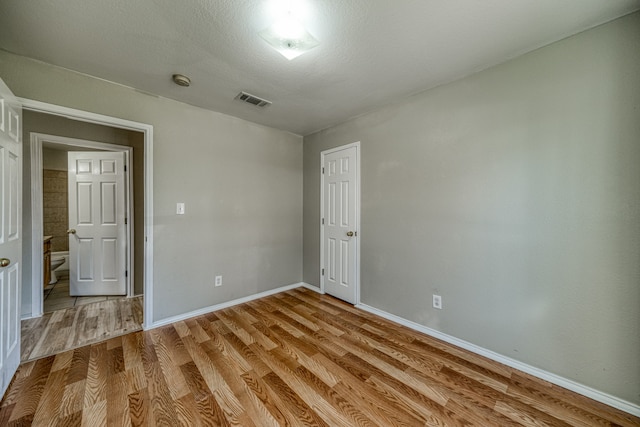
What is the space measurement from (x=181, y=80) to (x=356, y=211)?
220cm

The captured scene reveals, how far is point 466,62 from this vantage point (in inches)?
74.9

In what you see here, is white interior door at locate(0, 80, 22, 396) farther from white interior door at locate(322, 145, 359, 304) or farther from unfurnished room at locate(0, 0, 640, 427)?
white interior door at locate(322, 145, 359, 304)

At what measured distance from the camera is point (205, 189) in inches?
111

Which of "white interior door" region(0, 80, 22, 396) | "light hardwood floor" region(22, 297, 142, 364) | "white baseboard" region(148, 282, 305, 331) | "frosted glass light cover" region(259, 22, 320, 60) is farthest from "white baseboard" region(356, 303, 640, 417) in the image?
"white interior door" region(0, 80, 22, 396)

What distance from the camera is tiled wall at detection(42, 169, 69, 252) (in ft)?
14.3

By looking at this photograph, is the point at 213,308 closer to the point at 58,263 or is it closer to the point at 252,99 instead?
the point at 252,99

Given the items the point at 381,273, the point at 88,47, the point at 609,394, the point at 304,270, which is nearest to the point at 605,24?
the point at 609,394

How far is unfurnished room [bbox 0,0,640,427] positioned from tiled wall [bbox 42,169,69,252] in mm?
1924

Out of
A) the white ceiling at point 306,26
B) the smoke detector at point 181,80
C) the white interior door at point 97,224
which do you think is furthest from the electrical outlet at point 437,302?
the white interior door at point 97,224

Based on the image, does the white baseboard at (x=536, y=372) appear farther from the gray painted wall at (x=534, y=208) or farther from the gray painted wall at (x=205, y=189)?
the gray painted wall at (x=205, y=189)

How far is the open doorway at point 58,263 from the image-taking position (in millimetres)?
2408

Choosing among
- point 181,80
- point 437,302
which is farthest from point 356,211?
point 181,80

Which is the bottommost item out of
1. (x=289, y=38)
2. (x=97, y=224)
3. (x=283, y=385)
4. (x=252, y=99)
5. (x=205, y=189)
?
(x=283, y=385)

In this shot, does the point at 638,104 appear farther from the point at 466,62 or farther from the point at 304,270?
the point at 304,270
